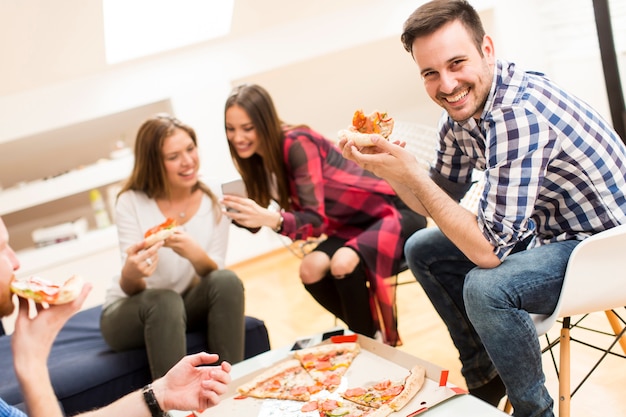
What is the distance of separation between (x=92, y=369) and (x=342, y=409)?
1045 millimetres

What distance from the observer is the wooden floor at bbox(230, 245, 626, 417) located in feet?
7.27

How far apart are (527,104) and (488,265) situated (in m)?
0.39

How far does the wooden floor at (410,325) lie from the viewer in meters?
2.22

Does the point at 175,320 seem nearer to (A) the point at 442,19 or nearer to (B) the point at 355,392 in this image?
(B) the point at 355,392

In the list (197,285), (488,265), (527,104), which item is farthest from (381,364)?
(197,285)

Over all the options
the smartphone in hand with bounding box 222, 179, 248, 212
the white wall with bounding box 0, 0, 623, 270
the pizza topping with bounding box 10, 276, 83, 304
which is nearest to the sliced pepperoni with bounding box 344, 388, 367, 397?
the pizza topping with bounding box 10, 276, 83, 304

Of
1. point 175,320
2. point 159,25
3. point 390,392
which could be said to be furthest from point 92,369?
point 159,25

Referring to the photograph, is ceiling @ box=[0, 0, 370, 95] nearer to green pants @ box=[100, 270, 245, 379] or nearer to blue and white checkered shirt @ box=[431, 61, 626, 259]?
green pants @ box=[100, 270, 245, 379]

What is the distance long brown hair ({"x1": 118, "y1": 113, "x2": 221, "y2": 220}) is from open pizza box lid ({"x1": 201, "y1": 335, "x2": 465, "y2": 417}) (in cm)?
90

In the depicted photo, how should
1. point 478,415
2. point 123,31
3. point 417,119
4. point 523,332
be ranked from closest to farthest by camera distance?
point 478,415 < point 523,332 < point 123,31 < point 417,119

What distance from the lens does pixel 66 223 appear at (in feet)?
15.1

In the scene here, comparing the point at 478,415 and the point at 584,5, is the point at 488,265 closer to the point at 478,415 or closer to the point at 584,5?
the point at 478,415

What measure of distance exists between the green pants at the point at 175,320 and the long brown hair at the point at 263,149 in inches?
17.1

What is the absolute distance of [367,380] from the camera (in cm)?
187
